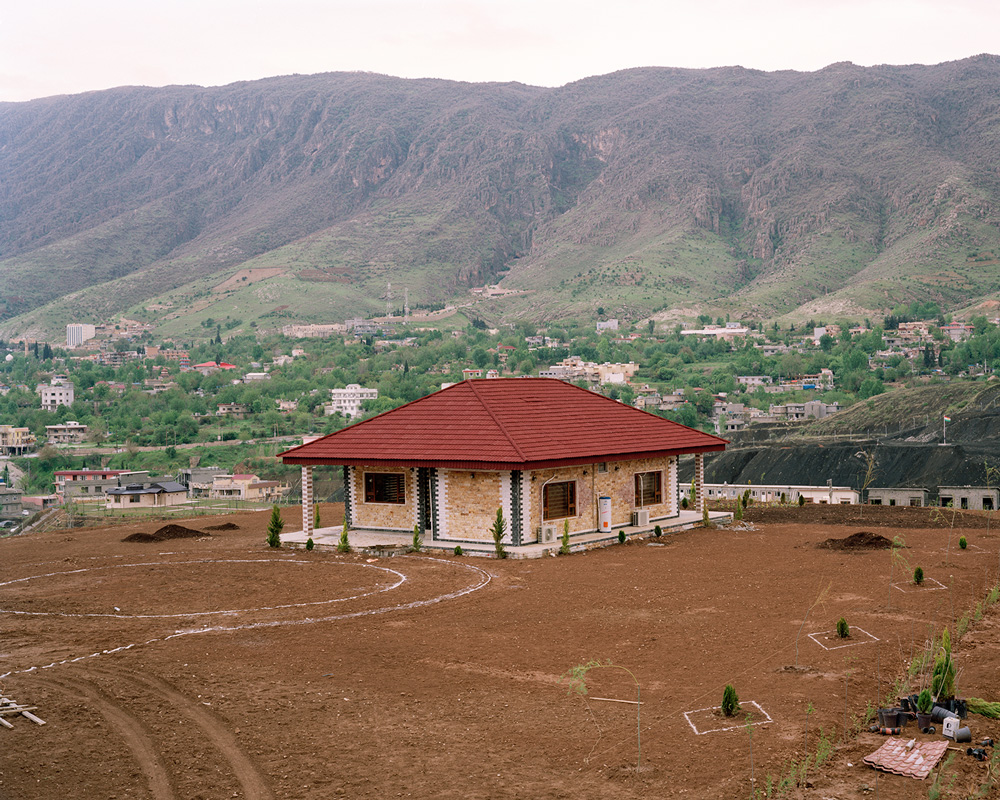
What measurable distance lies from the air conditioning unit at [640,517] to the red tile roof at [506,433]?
4.93 feet

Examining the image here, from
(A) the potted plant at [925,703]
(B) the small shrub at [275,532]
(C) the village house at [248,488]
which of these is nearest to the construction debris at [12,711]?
(A) the potted plant at [925,703]

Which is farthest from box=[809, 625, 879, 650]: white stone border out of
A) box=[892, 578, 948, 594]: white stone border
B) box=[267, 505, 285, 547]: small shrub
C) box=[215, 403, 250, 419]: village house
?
box=[215, 403, 250, 419]: village house

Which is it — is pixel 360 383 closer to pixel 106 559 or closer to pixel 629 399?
pixel 629 399

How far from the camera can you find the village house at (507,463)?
76.6ft

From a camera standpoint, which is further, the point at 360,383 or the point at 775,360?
the point at 360,383

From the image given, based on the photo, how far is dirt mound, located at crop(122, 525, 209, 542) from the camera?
88.3 feet

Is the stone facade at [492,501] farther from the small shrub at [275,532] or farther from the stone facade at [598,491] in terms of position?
the small shrub at [275,532]

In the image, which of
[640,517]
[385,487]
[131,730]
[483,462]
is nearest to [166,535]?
[385,487]

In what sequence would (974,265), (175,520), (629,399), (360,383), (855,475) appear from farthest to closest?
(974,265), (360,383), (629,399), (855,475), (175,520)

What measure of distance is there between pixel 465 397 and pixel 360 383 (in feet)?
418

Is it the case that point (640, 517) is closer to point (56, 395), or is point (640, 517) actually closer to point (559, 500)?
point (559, 500)

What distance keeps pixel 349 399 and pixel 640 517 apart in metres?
107

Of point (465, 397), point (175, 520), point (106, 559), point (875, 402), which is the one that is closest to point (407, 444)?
point (465, 397)

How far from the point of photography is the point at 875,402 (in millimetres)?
85125
